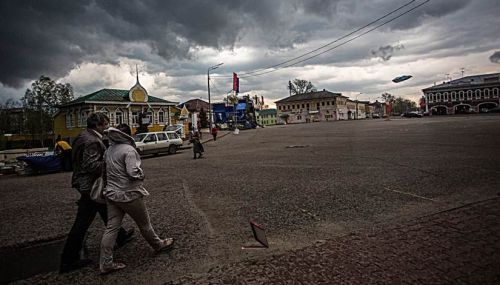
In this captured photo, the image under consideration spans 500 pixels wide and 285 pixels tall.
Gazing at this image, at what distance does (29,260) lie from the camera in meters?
4.21

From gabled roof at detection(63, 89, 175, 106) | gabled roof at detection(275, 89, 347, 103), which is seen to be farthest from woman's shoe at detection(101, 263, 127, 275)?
gabled roof at detection(275, 89, 347, 103)

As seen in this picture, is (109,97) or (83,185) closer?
(83,185)

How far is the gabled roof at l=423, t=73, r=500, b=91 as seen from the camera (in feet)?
265

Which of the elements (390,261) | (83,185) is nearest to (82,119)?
(83,185)

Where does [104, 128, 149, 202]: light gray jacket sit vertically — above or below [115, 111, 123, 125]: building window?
below

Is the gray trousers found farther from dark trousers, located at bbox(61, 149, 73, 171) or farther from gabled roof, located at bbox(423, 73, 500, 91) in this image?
gabled roof, located at bbox(423, 73, 500, 91)

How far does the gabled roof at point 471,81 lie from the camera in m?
80.6

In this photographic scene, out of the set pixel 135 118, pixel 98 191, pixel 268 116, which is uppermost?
pixel 268 116

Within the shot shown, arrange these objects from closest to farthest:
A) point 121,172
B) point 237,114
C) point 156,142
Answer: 1. point 121,172
2. point 156,142
3. point 237,114

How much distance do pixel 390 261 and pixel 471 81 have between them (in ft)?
337

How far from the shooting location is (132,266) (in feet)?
12.2

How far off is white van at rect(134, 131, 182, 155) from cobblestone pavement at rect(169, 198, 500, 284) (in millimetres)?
17405

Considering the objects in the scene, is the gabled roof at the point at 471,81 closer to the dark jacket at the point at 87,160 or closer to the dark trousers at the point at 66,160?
the dark trousers at the point at 66,160

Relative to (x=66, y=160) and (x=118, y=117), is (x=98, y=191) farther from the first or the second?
(x=118, y=117)
